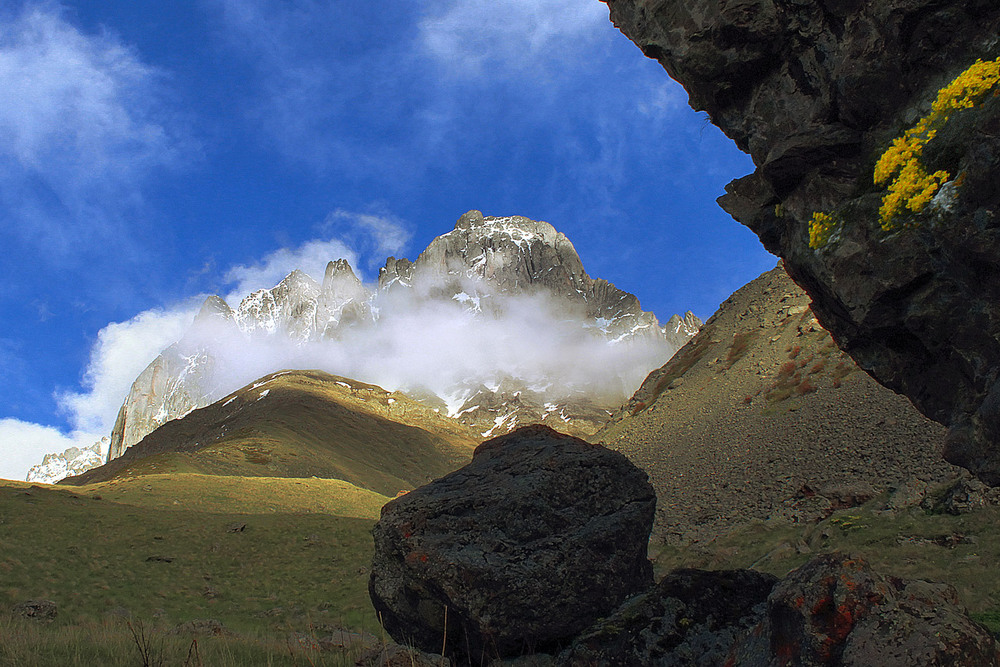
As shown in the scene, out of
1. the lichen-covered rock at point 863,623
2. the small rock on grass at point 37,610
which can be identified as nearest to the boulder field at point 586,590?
the lichen-covered rock at point 863,623

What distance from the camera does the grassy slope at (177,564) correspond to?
23.0 meters

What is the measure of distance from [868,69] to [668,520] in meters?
30.0

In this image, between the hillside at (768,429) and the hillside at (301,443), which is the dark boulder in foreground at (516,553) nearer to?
the hillside at (768,429)

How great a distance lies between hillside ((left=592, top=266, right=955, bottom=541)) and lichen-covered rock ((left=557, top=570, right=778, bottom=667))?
19990 millimetres

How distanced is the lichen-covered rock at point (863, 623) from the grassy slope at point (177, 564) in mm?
14156

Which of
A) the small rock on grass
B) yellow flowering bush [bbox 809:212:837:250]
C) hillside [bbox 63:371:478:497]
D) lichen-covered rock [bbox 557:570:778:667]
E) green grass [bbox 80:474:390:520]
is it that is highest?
hillside [bbox 63:371:478:497]

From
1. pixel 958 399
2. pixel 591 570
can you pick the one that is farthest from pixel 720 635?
pixel 958 399

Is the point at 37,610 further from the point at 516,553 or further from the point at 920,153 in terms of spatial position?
the point at 920,153

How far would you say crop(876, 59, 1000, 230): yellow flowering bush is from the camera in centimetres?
959

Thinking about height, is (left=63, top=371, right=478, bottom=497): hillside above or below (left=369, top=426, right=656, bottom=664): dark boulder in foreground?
above

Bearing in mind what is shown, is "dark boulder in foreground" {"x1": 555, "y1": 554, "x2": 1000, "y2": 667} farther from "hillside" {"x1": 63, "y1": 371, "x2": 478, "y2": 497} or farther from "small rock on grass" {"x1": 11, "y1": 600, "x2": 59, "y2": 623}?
"hillside" {"x1": 63, "y1": 371, "x2": 478, "y2": 497}

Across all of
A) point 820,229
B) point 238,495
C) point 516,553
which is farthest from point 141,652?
point 238,495

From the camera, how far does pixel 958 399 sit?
35.5 ft

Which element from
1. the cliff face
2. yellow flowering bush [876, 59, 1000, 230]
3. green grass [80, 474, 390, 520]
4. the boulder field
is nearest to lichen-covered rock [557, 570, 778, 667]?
the boulder field
